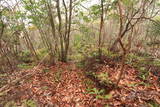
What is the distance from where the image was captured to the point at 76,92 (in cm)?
339

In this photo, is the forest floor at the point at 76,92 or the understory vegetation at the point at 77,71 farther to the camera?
the understory vegetation at the point at 77,71

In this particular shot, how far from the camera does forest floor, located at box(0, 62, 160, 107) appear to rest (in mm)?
2584

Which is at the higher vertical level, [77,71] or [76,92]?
[77,71]

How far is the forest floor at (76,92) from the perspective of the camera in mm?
2584

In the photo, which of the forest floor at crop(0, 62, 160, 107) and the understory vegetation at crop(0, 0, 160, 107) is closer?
the forest floor at crop(0, 62, 160, 107)

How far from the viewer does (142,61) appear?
4039mm

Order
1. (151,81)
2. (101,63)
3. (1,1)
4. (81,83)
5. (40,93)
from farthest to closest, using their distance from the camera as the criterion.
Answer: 1. (101,63)
2. (1,1)
3. (81,83)
4. (40,93)
5. (151,81)

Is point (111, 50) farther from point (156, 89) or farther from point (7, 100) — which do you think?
point (7, 100)

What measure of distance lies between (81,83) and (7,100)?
7.38ft

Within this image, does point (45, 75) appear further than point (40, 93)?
Yes

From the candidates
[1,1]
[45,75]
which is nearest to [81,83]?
[45,75]

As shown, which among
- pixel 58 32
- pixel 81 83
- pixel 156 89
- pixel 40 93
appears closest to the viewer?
pixel 156 89

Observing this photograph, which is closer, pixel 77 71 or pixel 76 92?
pixel 76 92

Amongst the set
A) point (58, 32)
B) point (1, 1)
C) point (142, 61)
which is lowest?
point (142, 61)
